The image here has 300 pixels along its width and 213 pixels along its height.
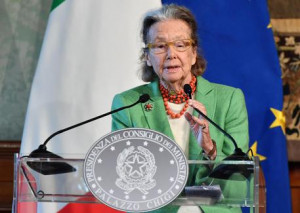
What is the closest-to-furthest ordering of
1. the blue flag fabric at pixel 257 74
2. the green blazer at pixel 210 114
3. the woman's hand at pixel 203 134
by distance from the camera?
the woman's hand at pixel 203 134, the green blazer at pixel 210 114, the blue flag fabric at pixel 257 74

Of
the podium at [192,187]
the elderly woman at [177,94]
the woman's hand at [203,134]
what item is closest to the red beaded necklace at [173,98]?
the elderly woman at [177,94]

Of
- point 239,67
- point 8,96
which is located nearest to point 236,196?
point 239,67

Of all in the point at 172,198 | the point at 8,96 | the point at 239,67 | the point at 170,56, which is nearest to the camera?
the point at 172,198

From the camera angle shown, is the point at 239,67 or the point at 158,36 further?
the point at 239,67

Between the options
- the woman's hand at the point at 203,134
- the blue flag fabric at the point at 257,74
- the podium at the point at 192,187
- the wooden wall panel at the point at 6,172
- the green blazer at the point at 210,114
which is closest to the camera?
the podium at the point at 192,187

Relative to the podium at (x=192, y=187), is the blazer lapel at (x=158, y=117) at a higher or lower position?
higher

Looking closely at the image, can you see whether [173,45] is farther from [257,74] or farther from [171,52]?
[257,74]

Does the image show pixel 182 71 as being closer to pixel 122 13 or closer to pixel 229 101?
pixel 229 101

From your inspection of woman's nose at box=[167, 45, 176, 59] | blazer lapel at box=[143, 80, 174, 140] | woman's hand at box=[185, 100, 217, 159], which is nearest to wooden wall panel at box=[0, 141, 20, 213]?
blazer lapel at box=[143, 80, 174, 140]

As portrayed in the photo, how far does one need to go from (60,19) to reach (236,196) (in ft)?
5.62

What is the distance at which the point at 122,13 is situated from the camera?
3.23 metres

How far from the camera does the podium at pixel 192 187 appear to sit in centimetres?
184

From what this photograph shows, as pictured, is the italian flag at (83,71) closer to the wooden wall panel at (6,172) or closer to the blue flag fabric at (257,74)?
the blue flag fabric at (257,74)

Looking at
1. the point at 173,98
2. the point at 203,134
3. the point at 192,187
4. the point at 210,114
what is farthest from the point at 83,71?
the point at 192,187
